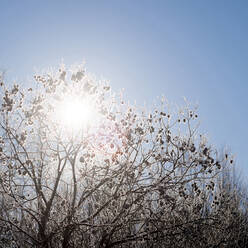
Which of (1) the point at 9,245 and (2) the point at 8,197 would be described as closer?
(2) the point at 8,197

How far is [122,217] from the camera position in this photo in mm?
7316

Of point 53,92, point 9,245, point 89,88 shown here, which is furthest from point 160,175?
point 9,245

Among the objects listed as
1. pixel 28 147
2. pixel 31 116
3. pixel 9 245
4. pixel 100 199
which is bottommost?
pixel 9 245

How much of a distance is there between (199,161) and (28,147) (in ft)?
15.2

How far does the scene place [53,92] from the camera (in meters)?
8.27

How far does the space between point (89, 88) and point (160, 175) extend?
3.07 metres

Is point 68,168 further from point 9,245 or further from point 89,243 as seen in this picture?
point 9,245

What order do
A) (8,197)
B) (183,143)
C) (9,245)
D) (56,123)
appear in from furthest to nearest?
(9,245) → (56,123) → (183,143) → (8,197)

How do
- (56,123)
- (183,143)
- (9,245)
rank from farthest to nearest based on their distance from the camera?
(9,245)
(56,123)
(183,143)

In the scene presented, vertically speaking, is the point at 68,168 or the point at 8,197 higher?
the point at 68,168

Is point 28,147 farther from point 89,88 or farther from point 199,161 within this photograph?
point 199,161

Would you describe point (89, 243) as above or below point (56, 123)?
below

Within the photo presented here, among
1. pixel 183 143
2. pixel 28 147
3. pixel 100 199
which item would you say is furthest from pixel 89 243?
pixel 183 143

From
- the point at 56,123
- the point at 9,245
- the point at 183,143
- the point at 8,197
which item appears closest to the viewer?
the point at 8,197
